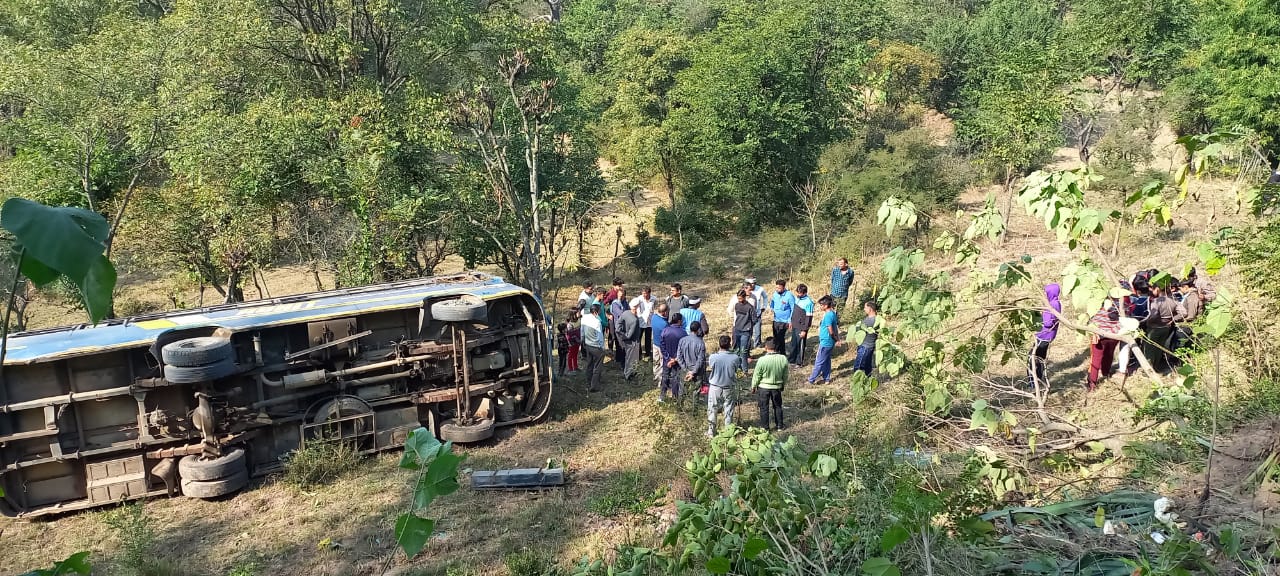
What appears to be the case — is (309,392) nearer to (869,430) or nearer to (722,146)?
(869,430)

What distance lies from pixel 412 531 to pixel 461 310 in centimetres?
709

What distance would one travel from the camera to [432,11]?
18047mm

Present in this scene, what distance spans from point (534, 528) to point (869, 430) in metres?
3.92

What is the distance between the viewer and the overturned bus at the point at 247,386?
8.02m

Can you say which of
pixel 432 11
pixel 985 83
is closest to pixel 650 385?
pixel 432 11

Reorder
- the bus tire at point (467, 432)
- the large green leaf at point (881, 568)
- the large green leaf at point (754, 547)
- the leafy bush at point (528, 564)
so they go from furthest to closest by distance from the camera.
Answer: the bus tire at point (467, 432)
the leafy bush at point (528, 564)
the large green leaf at point (754, 547)
the large green leaf at point (881, 568)

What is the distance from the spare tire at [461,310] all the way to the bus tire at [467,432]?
1.28 m

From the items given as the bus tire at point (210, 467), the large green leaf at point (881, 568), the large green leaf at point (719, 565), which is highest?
the large green leaf at point (881, 568)

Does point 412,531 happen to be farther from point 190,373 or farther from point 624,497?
point 190,373

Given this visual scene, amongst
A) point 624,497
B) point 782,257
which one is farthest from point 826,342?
point 782,257

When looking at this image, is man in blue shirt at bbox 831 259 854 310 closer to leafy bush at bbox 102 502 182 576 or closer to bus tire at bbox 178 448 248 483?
→ bus tire at bbox 178 448 248 483

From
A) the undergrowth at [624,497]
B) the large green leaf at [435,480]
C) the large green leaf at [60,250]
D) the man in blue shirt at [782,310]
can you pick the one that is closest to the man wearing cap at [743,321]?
the man in blue shirt at [782,310]

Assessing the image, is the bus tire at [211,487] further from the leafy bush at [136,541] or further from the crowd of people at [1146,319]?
the crowd of people at [1146,319]

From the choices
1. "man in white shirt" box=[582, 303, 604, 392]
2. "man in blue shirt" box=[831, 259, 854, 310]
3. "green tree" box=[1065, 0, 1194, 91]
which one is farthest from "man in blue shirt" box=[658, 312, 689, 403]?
"green tree" box=[1065, 0, 1194, 91]
